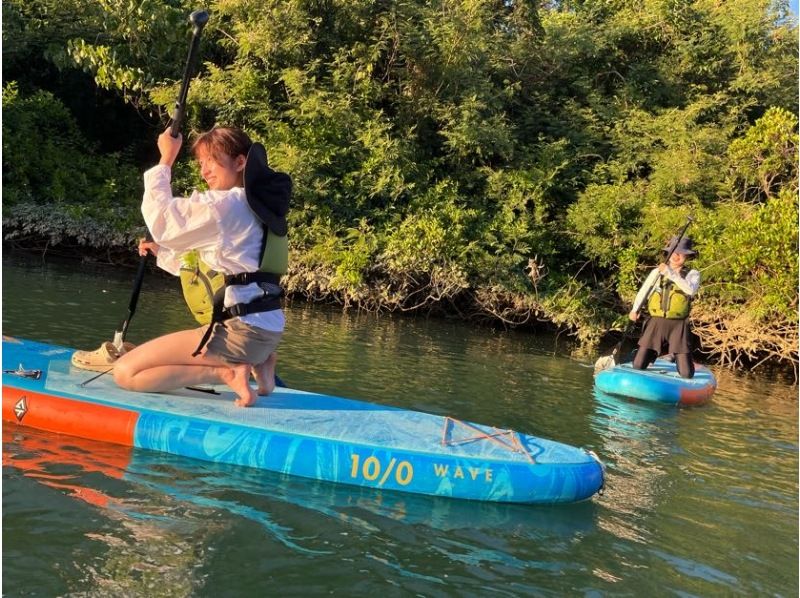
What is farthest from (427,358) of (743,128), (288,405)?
(743,128)

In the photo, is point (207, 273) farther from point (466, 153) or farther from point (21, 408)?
point (466, 153)

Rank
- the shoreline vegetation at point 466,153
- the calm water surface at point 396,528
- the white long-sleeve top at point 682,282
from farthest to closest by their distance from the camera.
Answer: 1. the shoreline vegetation at point 466,153
2. the white long-sleeve top at point 682,282
3. the calm water surface at point 396,528

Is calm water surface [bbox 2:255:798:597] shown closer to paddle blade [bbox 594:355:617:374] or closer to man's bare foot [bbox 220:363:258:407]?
man's bare foot [bbox 220:363:258:407]

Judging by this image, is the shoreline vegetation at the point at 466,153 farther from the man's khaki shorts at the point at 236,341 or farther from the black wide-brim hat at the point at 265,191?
the black wide-brim hat at the point at 265,191

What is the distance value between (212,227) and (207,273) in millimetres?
490

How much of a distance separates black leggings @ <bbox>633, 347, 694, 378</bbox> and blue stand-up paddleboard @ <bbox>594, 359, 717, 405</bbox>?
0.08m

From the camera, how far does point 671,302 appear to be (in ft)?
27.8

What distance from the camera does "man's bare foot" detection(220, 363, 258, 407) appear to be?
14.6 feet

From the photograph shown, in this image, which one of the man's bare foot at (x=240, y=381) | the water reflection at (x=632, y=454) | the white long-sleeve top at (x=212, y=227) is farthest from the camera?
the man's bare foot at (x=240, y=381)

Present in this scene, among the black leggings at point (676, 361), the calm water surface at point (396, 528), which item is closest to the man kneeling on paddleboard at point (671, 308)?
the black leggings at point (676, 361)

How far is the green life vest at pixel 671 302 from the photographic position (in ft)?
27.7

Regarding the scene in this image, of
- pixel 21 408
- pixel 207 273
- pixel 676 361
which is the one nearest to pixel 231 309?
pixel 207 273

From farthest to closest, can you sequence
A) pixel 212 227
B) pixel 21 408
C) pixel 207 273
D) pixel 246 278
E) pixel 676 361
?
pixel 676 361 → pixel 21 408 → pixel 207 273 → pixel 246 278 → pixel 212 227

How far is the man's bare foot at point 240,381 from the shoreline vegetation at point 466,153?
8712 millimetres
